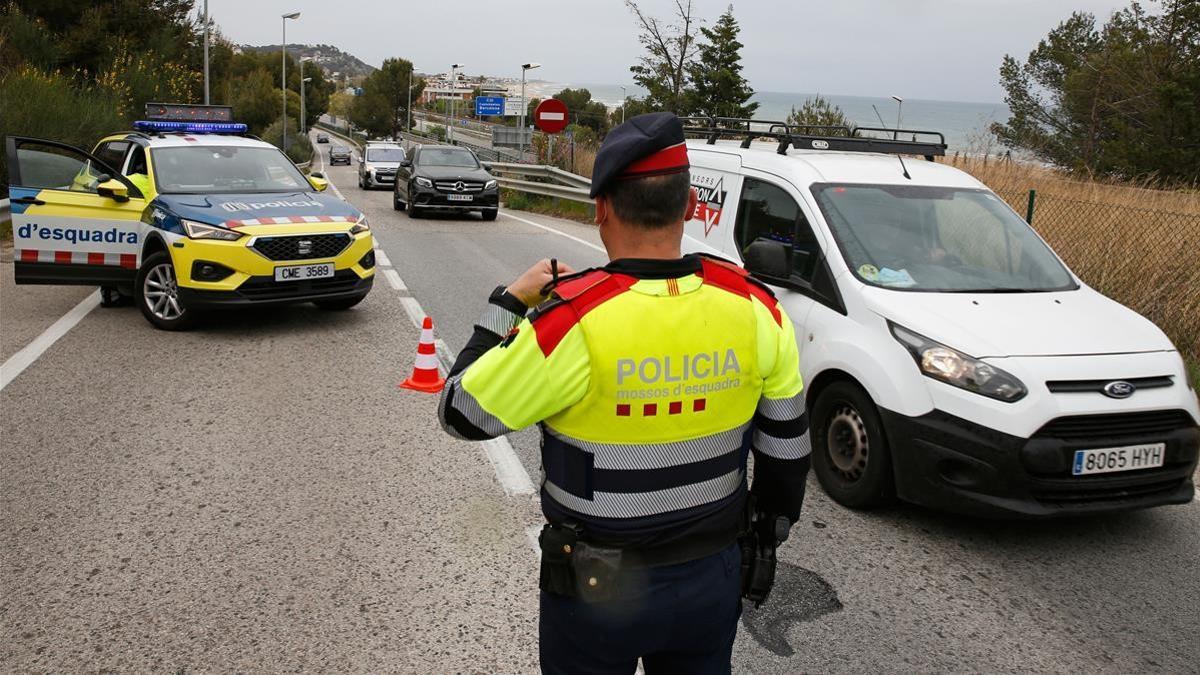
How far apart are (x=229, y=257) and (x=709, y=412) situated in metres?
7.13

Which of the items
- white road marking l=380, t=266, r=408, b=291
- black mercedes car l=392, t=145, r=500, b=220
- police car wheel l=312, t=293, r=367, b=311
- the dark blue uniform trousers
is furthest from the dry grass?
black mercedes car l=392, t=145, r=500, b=220

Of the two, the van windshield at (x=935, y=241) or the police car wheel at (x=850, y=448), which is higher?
the van windshield at (x=935, y=241)

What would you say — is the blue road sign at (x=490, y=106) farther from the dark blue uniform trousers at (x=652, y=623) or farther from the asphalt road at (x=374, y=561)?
the dark blue uniform trousers at (x=652, y=623)

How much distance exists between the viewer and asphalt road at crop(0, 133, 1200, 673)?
3.51 m

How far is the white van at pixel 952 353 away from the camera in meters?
4.27

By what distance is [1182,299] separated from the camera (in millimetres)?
8672

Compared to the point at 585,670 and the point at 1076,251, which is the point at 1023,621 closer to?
the point at 585,670

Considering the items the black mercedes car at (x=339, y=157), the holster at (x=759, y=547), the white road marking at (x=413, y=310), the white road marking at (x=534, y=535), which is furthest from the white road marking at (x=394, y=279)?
the black mercedes car at (x=339, y=157)

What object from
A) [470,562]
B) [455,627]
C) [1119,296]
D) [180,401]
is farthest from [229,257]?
[1119,296]

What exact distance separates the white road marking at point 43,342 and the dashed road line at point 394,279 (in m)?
3.12

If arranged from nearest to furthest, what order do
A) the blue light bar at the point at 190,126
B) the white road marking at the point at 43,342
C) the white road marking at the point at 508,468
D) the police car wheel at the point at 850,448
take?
the police car wheel at the point at 850,448 → the white road marking at the point at 508,468 → the white road marking at the point at 43,342 → the blue light bar at the point at 190,126

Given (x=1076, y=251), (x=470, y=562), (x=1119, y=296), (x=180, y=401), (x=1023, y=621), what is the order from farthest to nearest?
1. (x=1076, y=251)
2. (x=1119, y=296)
3. (x=180, y=401)
4. (x=470, y=562)
5. (x=1023, y=621)

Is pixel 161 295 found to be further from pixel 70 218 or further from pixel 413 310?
pixel 413 310

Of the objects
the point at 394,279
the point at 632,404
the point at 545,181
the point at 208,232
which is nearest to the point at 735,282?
the point at 632,404
